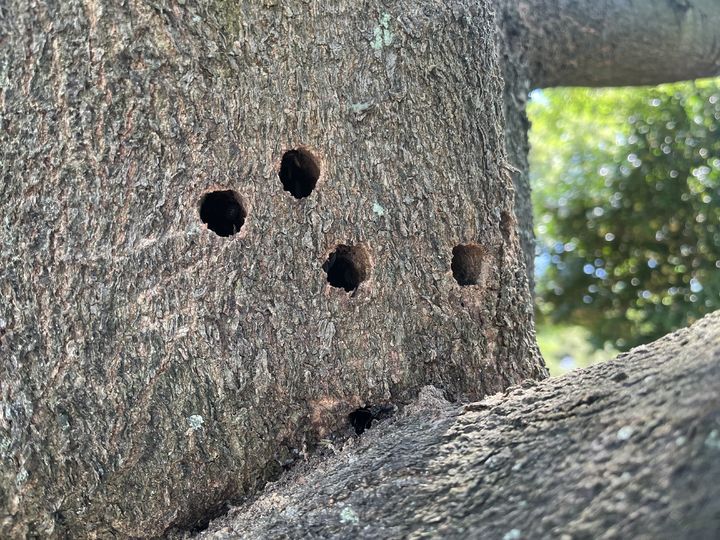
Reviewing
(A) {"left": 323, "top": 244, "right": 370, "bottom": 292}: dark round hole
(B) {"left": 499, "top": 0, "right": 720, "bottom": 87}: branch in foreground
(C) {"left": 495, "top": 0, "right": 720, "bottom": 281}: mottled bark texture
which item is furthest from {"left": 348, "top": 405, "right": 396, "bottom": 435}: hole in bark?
(B) {"left": 499, "top": 0, "right": 720, "bottom": 87}: branch in foreground

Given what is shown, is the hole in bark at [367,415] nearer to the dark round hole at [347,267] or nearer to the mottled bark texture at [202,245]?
the mottled bark texture at [202,245]

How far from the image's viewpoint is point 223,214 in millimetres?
1688

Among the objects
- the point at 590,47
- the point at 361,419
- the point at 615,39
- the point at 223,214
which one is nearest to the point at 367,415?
the point at 361,419

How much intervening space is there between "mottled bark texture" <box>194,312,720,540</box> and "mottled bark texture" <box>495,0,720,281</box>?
0.98 metres

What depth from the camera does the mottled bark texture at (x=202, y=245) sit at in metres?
1.50

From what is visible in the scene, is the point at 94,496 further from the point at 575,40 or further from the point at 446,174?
the point at 575,40

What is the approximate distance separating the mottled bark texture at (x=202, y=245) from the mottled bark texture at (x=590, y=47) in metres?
0.73

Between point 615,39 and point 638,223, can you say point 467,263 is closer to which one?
point 615,39

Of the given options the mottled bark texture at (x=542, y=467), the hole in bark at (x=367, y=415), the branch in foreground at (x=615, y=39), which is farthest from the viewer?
the branch in foreground at (x=615, y=39)

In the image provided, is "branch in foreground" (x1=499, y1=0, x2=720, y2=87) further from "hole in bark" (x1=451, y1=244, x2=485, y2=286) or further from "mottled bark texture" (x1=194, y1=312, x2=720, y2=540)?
"mottled bark texture" (x1=194, y1=312, x2=720, y2=540)

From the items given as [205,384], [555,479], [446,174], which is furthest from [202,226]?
[555,479]

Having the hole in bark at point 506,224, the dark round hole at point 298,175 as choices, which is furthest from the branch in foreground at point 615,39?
the dark round hole at point 298,175

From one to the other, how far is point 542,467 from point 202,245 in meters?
0.87

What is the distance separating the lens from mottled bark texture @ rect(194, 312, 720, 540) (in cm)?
102
